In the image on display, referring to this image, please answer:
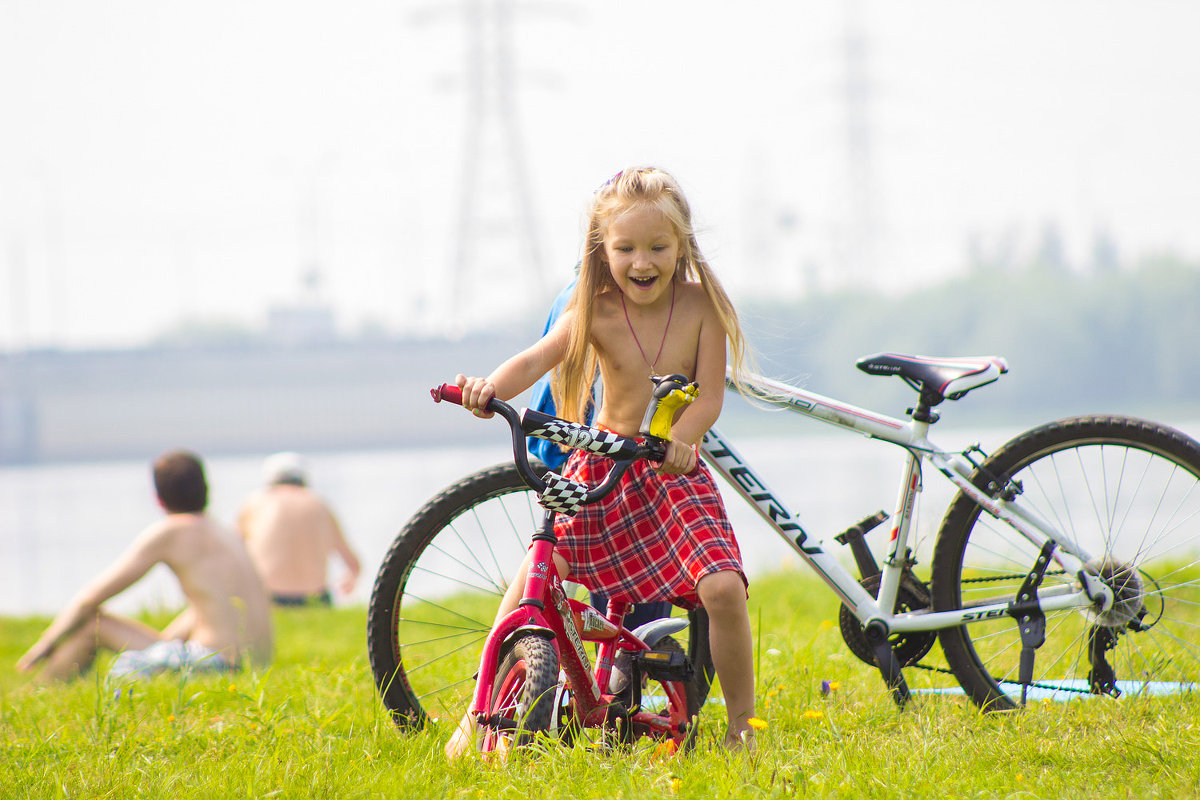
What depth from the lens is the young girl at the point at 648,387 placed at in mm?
2660

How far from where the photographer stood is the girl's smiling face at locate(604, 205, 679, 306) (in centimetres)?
269

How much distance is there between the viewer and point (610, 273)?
2.85m

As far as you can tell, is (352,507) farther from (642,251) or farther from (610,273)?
(642,251)

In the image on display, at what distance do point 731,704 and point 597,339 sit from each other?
0.93m

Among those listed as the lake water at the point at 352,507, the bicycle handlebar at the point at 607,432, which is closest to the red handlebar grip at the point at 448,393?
the bicycle handlebar at the point at 607,432

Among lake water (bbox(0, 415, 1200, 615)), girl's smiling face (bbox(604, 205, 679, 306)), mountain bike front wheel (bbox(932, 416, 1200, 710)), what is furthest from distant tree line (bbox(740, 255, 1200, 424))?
girl's smiling face (bbox(604, 205, 679, 306))

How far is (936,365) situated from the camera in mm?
3055

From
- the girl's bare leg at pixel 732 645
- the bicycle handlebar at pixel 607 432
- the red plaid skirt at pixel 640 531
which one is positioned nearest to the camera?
the bicycle handlebar at pixel 607 432

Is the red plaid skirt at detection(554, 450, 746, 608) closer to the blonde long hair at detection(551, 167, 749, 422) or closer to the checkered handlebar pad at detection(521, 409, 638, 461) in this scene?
the blonde long hair at detection(551, 167, 749, 422)

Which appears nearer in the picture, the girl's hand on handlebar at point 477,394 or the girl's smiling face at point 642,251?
the girl's hand on handlebar at point 477,394

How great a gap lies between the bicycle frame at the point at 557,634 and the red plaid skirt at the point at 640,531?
0.38 feet

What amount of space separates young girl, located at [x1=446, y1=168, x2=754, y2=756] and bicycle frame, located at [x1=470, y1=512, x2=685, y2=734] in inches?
4.9

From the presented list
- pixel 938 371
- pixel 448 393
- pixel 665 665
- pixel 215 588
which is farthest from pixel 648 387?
pixel 215 588

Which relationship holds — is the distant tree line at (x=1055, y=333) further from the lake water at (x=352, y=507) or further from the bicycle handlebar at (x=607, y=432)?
the bicycle handlebar at (x=607, y=432)
